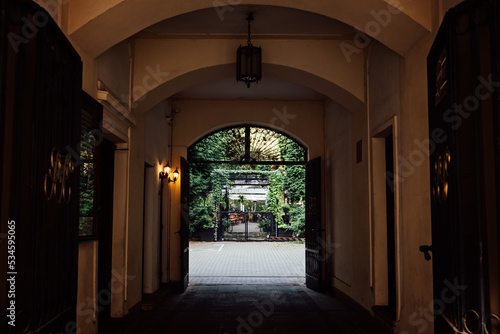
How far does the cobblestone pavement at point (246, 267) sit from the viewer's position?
371 inches

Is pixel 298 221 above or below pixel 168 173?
below

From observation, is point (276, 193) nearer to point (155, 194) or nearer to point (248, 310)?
point (155, 194)

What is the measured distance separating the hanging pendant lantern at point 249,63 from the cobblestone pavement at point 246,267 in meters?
4.82

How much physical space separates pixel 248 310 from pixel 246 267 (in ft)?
17.1

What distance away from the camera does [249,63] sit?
18.4ft

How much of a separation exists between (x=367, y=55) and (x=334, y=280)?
3.93 m

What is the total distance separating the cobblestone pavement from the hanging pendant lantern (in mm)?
4822

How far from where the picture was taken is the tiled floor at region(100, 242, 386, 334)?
5.30m

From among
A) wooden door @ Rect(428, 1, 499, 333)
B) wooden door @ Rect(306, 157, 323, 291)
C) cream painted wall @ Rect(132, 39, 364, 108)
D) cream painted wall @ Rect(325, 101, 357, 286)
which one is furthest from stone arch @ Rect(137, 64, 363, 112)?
wooden door @ Rect(428, 1, 499, 333)

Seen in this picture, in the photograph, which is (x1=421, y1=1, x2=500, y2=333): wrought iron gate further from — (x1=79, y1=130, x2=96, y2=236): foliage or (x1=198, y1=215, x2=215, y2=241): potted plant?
(x1=198, y1=215, x2=215, y2=241): potted plant

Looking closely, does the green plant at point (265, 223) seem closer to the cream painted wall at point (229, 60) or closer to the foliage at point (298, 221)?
the foliage at point (298, 221)

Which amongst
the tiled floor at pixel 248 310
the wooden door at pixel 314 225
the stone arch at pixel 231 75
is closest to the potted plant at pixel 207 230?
the tiled floor at pixel 248 310

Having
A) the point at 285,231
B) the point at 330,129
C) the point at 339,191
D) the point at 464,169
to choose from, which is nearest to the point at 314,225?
the point at 339,191

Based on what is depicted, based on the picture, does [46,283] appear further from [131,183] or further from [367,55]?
[367,55]
